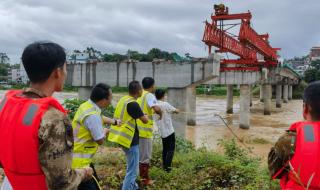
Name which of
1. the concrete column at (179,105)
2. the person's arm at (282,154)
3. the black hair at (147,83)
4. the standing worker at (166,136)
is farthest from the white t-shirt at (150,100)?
the concrete column at (179,105)

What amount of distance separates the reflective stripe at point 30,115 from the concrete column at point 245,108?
68.1 ft

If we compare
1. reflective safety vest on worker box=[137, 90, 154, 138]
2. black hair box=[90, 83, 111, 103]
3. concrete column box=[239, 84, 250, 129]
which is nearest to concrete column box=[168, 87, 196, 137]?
reflective safety vest on worker box=[137, 90, 154, 138]

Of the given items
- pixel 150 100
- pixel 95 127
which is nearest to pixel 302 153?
pixel 95 127

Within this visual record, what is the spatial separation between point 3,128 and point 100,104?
171 centimetres

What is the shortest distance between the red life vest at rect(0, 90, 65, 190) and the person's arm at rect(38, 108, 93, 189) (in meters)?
0.03

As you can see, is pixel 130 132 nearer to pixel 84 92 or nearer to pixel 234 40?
pixel 84 92

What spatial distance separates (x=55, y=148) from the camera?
1906 mm

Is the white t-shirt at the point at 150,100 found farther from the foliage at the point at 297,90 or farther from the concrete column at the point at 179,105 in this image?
the foliage at the point at 297,90

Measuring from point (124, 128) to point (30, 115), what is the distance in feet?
9.94

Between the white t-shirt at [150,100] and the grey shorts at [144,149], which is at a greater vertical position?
the white t-shirt at [150,100]

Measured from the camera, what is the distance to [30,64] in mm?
2059

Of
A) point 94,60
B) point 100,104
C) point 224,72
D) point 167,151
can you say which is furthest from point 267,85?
point 100,104

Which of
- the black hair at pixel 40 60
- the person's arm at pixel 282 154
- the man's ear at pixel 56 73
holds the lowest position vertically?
the person's arm at pixel 282 154

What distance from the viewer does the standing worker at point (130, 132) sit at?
4.76 metres
